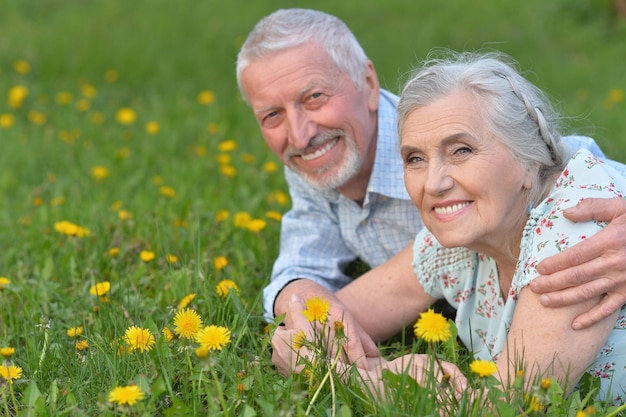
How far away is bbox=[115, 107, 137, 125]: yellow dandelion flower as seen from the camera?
5656mm

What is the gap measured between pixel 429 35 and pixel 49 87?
3.44 metres

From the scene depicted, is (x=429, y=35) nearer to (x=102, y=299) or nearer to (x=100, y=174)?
(x=100, y=174)

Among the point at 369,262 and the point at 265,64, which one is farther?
the point at 369,262

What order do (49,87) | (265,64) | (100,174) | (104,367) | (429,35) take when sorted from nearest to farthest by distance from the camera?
(104,367)
(265,64)
(100,174)
(49,87)
(429,35)

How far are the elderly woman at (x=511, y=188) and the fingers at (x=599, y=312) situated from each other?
0.07 ft

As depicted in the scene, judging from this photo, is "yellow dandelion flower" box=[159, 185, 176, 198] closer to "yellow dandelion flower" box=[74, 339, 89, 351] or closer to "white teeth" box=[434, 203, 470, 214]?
"yellow dandelion flower" box=[74, 339, 89, 351]

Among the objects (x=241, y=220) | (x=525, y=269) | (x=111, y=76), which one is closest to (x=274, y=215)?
(x=241, y=220)

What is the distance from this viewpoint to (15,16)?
8508mm

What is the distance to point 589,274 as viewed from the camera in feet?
7.21

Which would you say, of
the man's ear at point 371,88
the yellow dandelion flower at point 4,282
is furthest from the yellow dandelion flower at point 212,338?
→ the man's ear at point 371,88

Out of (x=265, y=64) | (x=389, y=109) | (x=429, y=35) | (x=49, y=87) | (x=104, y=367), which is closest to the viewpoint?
(x=104, y=367)

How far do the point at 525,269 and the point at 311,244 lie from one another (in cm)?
126

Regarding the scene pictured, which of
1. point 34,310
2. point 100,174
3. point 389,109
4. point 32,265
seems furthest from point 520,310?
point 100,174

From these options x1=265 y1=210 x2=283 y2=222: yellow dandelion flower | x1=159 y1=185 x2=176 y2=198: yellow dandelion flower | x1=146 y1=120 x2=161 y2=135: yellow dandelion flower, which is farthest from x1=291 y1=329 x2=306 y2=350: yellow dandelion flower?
x1=146 y1=120 x2=161 y2=135: yellow dandelion flower
